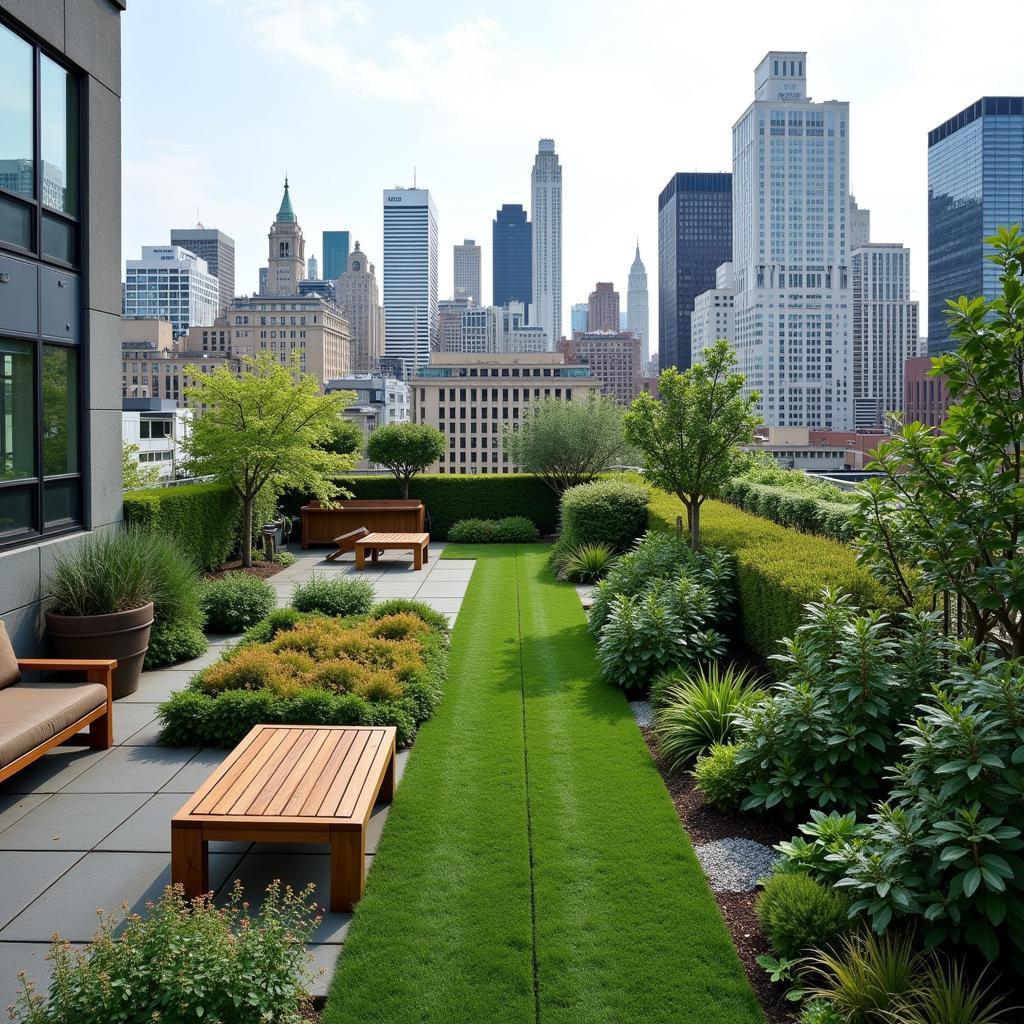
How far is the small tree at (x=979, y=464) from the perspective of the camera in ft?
13.5

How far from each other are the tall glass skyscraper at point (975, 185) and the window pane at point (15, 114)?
493 feet

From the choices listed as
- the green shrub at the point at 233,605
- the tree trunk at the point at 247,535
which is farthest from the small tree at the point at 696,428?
the tree trunk at the point at 247,535

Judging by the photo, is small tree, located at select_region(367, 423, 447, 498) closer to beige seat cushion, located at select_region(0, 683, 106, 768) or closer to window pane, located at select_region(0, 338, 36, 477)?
window pane, located at select_region(0, 338, 36, 477)

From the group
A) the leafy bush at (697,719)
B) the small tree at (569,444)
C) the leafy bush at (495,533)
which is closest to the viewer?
the leafy bush at (697,719)

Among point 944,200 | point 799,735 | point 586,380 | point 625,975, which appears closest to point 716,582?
point 799,735

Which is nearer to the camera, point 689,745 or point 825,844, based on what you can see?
point 825,844

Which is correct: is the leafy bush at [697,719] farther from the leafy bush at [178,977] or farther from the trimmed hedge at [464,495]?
the trimmed hedge at [464,495]

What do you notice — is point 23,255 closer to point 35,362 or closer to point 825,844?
point 35,362

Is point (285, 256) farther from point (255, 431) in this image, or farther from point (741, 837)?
point (741, 837)

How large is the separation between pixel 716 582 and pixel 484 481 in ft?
40.3

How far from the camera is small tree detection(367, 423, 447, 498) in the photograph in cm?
2077

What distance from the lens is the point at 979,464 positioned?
171 inches

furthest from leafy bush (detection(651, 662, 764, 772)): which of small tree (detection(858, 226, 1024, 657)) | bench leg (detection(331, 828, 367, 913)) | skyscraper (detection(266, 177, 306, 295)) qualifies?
skyscraper (detection(266, 177, 306, 295))

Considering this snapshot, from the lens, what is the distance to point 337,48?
415 inches
